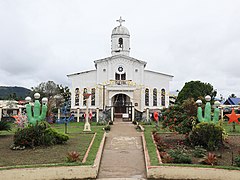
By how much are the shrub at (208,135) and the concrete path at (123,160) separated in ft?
9.05

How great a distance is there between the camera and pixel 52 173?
30.6 feet

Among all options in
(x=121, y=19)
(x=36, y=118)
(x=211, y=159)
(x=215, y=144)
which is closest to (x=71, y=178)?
(x=211, y=159)

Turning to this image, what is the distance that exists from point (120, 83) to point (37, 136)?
22640 mm

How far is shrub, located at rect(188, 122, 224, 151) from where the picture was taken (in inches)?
530

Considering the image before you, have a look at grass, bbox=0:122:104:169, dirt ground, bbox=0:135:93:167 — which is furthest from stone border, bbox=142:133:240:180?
dirt ground, bbox=0:135:93:167

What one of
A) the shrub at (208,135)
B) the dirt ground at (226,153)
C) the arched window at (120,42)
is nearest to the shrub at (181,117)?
the dirt ground at (226,153)

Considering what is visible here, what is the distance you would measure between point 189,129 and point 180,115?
0.97m

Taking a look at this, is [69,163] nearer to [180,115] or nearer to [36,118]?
[36,118]

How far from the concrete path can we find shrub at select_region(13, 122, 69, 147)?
2538 mm

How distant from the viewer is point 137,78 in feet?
125

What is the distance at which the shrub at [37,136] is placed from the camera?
13695 millimetres

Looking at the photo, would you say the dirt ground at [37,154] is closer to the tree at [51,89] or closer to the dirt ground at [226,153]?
the dirt ground at [226,153]

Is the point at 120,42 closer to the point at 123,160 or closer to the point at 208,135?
the point at 208,135

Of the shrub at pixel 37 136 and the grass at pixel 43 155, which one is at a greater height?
the shrub at pixel 37 136
